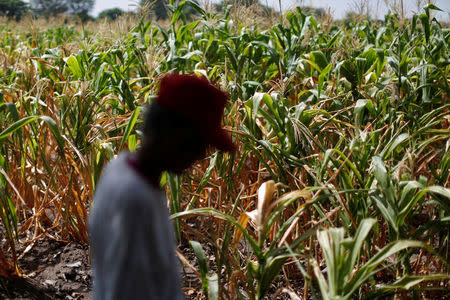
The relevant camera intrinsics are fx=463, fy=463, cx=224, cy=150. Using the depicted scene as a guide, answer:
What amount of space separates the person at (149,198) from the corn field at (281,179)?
48cm

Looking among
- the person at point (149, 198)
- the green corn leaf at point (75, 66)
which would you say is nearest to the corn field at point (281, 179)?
the green corn leaf at point (75, 66)

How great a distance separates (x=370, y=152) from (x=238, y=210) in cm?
79

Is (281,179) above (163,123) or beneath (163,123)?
beneath

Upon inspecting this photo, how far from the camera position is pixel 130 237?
1.03 meters

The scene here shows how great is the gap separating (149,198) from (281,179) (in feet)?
4.70

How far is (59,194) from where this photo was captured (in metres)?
2.61

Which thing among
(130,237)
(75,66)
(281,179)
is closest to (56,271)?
(281,179)

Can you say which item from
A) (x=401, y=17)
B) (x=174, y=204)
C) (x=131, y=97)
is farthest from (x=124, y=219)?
(x=401, y=17)

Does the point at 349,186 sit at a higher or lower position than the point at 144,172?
lower

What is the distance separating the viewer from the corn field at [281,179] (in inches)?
66.7

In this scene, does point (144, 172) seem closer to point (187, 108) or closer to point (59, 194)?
point (187, 108)

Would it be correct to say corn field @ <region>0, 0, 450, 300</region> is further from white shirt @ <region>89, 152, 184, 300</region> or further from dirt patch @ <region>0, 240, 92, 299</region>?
white shirt @ <region>89, 152, 184, 300</region>

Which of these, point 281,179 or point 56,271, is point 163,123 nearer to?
point 281,179

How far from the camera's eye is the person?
1.04 m
